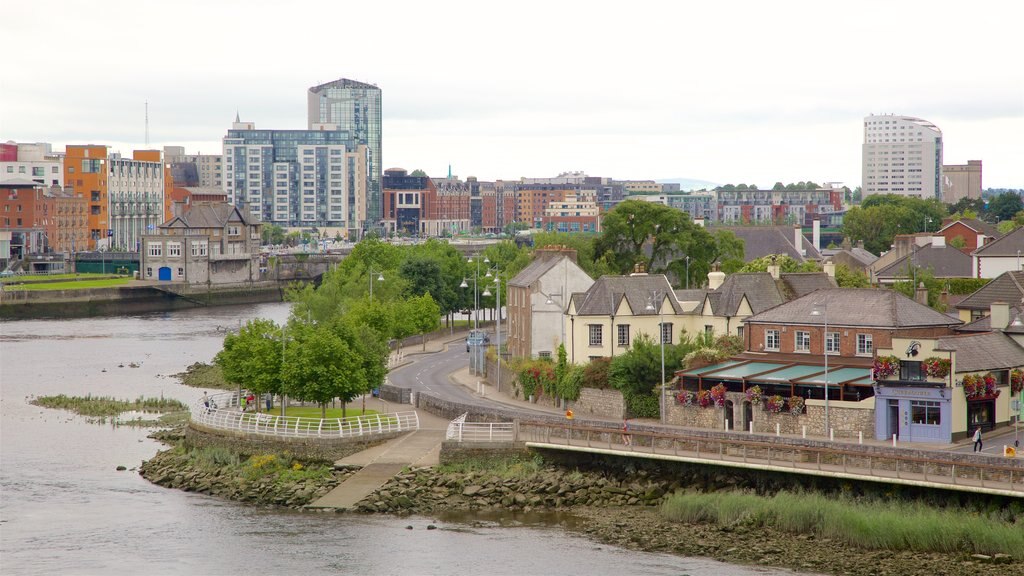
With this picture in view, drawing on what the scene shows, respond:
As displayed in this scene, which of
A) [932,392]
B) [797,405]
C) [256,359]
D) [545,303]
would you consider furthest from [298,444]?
[932,392]

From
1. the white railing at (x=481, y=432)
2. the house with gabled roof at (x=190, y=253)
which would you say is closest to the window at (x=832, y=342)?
the white railing at (x=481, y=432)

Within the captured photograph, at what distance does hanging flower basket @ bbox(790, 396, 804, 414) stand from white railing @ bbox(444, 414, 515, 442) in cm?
1125

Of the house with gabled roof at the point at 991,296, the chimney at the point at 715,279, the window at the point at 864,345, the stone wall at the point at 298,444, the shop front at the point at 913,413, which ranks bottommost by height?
the stone wall at the point at 298,444

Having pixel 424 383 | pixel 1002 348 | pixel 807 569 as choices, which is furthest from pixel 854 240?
pixel 807 569

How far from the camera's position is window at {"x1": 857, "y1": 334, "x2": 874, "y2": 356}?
62.3 m

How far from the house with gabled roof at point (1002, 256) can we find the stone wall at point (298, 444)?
176ft

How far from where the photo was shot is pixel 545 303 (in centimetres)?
8262

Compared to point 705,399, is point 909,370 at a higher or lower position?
higher

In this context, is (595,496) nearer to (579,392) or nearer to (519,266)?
(579,392)

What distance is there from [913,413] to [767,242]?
89.3 m

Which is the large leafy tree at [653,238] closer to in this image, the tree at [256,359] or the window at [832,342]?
the tree at [256,359]

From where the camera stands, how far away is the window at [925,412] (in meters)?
55.9

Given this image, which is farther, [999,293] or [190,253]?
[190,253]

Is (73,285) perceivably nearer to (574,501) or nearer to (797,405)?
(574,501)
